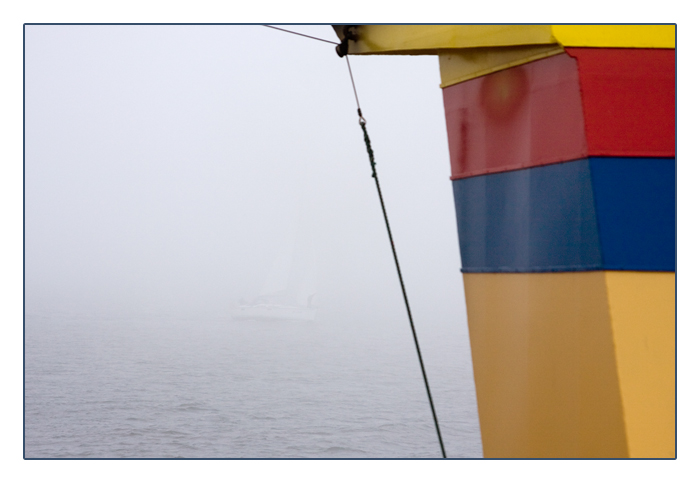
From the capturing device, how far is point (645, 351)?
2.19m

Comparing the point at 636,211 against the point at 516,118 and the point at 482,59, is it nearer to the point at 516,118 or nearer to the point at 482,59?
the point at 516,118

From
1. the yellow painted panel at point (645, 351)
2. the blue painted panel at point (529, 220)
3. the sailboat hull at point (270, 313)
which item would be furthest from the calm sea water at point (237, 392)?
the yellow painted panel at point (645, 351)

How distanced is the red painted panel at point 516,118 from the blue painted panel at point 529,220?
51 mm

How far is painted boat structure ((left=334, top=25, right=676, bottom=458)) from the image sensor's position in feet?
7.16

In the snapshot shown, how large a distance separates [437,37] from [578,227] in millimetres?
937

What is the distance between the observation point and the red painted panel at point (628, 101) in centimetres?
220

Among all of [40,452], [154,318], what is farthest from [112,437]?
[154,318]

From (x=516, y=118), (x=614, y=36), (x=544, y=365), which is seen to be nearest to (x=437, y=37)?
(x=516, y=118)

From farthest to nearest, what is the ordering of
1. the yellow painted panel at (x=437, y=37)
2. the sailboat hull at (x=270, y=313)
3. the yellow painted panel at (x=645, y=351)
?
the sailboat hull at (x=270, y=313) → the yellow painted panel at (x=437, y=37) → the yellow painted panel at (x=645, y=351)

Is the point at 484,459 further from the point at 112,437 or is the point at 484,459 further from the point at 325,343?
the point at 325,343

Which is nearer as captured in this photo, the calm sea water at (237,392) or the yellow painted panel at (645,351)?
the yellow painted panel at (645,351)

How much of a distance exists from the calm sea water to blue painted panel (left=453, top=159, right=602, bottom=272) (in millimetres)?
8838

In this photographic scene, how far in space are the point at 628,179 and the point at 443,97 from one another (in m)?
0.86

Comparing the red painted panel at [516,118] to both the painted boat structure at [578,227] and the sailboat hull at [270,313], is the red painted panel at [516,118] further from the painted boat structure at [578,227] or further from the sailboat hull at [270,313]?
the sailboat hull at [270,313]
